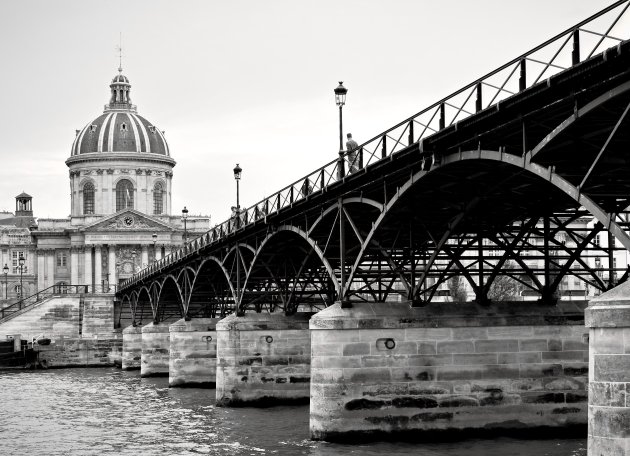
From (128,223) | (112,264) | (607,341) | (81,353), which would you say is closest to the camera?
(607,341)

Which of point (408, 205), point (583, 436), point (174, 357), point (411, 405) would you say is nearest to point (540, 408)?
point (583, 436)

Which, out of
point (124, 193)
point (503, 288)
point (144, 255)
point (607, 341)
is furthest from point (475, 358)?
point (124, 193)

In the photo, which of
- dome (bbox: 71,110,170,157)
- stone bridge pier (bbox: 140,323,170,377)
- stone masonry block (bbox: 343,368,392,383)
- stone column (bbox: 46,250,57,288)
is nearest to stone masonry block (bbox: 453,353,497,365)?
stone masonry block (bbox: 343,368,392,383)

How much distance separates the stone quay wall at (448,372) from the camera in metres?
34.9

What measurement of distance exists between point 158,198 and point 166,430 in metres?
139

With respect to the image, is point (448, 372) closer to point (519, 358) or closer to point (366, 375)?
point (519, 358)

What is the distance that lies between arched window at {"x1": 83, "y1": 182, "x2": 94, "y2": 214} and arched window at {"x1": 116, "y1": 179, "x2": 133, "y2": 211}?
12.7 ft

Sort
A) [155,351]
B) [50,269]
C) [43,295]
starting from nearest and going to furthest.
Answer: [155,351] → [43,295] → [50,269]

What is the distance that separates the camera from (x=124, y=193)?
17625cm

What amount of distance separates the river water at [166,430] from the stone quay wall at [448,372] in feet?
2.83

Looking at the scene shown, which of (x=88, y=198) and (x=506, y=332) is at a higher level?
(x=88, y=198)

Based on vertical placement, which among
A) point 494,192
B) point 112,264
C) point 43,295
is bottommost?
point 43,295

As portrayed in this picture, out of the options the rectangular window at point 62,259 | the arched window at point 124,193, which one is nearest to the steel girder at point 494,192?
the rectangular window at point 62,259

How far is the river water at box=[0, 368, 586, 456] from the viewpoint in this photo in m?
33.6
